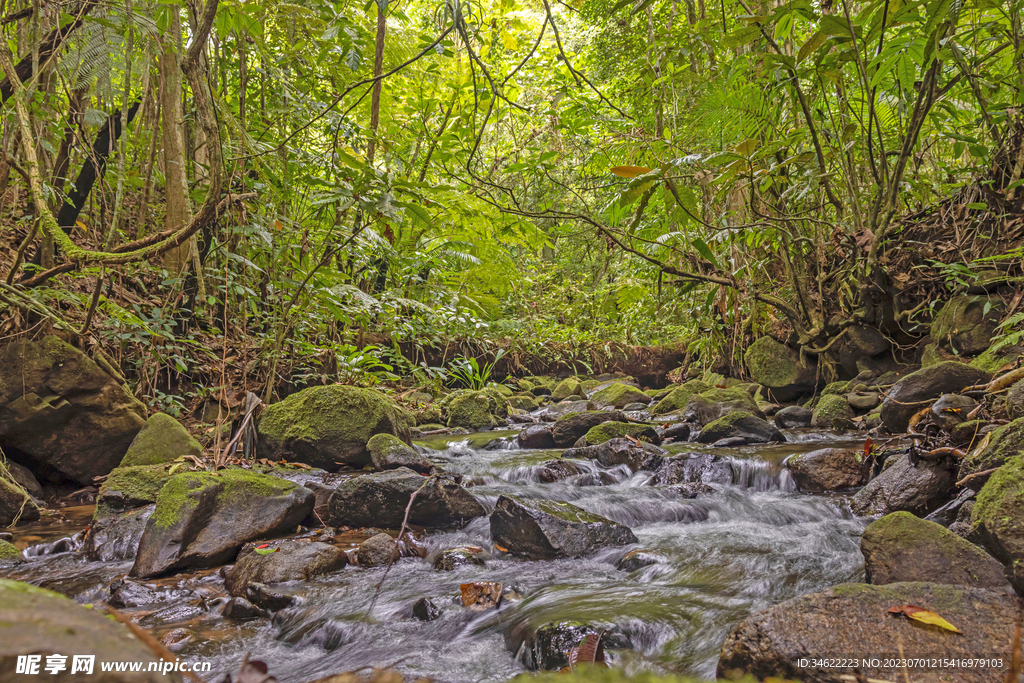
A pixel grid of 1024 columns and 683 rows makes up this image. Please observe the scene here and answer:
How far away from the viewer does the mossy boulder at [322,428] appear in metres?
5.10

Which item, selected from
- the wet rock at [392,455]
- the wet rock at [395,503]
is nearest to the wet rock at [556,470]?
the wet rock at [392,455]

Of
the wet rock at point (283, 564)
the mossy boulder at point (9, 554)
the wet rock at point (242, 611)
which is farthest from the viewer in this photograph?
the mossy boulder at point (9, 554)

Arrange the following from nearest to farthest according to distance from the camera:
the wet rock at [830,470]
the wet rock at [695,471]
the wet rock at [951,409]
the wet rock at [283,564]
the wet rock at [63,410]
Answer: the wet rock at [283,564] → the wet rock at [951,409] → the wet rock at [63,410] → the wet rock at [830,470] → the wet rock at [695,471]

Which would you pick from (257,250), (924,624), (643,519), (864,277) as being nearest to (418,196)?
(257,250)

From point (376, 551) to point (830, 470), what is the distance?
3.44 metres

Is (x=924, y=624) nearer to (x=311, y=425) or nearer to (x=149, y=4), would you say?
(x=311, y=425)

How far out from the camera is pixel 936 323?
19.4 ft

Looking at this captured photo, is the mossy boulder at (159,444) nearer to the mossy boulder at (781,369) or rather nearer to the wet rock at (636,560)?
the wet rock at (636,560)

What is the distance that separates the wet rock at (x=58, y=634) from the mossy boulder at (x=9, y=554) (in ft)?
10.8

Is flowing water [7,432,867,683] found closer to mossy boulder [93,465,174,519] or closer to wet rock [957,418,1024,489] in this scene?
mossy boulder [93,465,174,519]

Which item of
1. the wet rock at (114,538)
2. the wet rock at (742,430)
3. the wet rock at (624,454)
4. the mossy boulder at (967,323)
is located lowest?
the wet rock at (114,538)

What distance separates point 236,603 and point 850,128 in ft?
17.9

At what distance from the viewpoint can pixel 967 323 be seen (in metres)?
5.55

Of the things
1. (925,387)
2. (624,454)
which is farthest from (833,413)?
(624,454)
